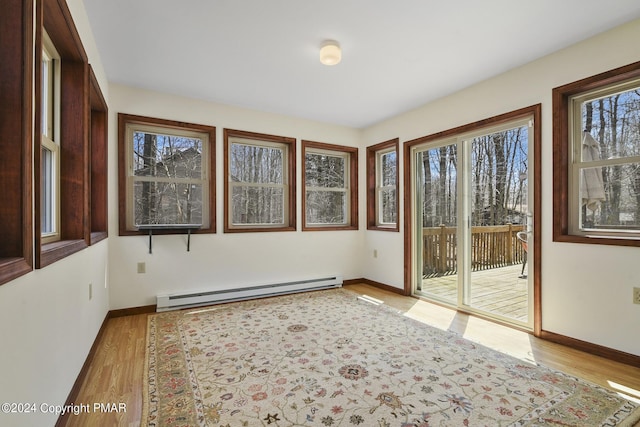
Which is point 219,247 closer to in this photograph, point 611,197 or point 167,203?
point 167,203

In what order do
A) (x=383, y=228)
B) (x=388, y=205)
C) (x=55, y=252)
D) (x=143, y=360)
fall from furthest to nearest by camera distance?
1. (x=388, y=205)
2. (x=383, y=228)
3. (x=143, y=360)
4. (x=55, y=252)

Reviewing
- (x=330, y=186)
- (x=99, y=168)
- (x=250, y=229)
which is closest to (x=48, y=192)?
(x=99, y=168)

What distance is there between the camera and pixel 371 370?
82.7 inches

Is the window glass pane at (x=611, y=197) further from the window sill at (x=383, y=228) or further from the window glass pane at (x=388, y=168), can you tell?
the window glass pane at (x=388, y=168)

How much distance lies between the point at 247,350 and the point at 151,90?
2.92m

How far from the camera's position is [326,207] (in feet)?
15.4

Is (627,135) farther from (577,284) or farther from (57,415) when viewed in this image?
(57,415)

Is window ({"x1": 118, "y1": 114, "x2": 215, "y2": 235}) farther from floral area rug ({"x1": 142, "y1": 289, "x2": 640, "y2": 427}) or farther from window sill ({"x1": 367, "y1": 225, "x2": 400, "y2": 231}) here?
window sill ({"x1": 367, "y1": 225, "x2": 400, "y2": 231})

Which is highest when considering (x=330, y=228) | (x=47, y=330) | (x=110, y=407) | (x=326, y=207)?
Answer: (x=326, y=207)

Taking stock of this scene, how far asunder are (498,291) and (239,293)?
291 cm

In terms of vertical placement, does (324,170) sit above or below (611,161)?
above

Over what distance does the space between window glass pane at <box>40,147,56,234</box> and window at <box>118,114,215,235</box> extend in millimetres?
1310

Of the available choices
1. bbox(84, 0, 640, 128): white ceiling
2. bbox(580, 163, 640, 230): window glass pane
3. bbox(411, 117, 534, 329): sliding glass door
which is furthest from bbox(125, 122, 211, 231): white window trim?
bbox(580, 163, 640, 230): window glass pane

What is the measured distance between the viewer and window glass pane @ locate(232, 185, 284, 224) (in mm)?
4027
